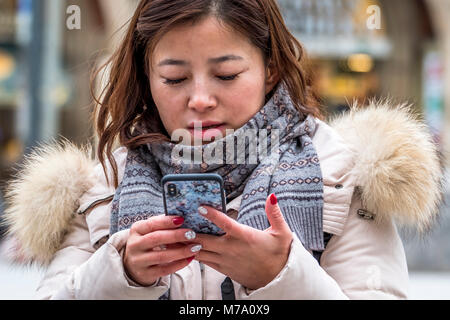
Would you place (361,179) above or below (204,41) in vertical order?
below

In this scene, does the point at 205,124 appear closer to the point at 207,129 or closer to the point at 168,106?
the point at 207,129

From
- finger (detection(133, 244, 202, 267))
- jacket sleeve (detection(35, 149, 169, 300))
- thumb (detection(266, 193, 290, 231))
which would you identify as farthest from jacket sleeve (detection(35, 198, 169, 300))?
thumb (detection(266, 193, 290, 231))

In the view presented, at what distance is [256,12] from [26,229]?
0.90 meters

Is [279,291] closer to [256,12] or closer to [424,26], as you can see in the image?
[256,12]

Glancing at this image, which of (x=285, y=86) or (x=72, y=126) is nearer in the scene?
(x=285, y=86)

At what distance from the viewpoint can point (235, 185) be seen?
1.68 metres

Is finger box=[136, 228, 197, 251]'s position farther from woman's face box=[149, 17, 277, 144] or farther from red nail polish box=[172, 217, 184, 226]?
woman's face box=[149, 17, 277, 144]

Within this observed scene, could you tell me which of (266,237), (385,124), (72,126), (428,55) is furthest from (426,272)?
(72,126)

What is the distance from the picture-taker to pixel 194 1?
1.61m

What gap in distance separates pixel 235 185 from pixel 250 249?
0.34 m

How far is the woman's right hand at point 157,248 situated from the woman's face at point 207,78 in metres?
0.35

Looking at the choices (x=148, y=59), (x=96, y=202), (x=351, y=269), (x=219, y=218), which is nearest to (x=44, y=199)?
(x=96, y=202)

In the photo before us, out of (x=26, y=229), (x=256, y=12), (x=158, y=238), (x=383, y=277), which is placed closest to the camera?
(x=158, y=238)

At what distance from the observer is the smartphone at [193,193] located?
1.28m
